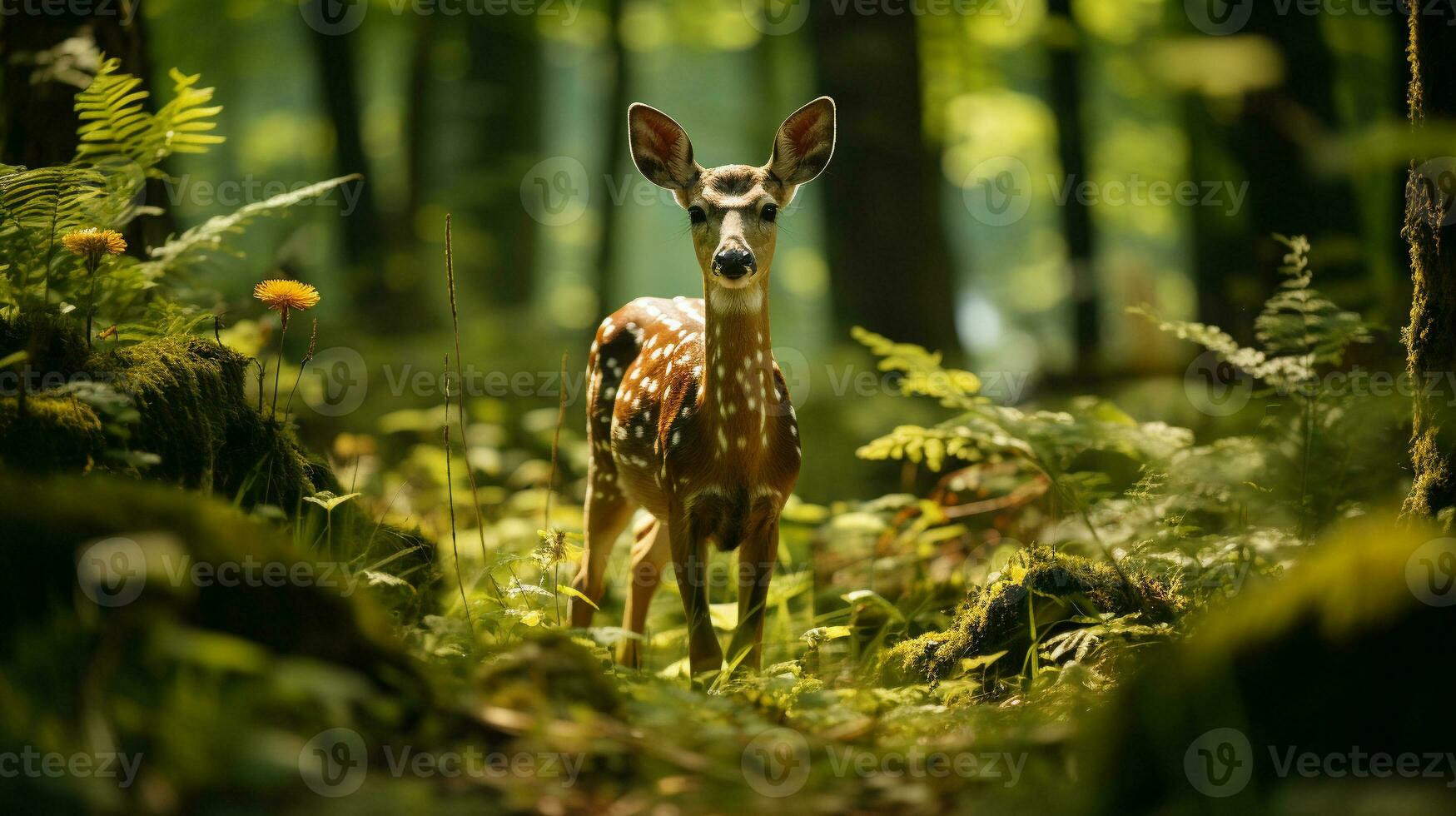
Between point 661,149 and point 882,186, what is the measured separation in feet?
13.7

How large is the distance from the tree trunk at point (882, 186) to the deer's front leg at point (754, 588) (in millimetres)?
4509

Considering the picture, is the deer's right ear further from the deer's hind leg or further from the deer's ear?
the deer's hind leg

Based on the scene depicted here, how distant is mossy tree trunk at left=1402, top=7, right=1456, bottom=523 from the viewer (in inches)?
137

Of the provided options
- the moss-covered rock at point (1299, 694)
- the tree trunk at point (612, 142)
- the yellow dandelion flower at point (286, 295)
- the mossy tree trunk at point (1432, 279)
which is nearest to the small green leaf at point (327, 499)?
the yellow dandelion flower at point (286, 295)

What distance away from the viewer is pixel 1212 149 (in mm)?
11484

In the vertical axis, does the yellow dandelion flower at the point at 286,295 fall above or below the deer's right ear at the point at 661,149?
below

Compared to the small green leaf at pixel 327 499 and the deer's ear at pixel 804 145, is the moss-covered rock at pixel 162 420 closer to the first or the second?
the small green leaf at pixel 327 499

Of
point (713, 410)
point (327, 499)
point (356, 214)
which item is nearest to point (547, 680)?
point (327, 499)

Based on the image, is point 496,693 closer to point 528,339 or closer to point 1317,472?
point 1317,472

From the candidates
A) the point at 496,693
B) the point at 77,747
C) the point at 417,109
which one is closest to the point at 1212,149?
the point at 417,109

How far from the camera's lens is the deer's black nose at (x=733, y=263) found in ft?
14.0

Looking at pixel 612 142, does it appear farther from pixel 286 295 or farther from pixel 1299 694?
pixel 1299 694

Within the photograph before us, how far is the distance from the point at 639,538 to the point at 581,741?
131 inches

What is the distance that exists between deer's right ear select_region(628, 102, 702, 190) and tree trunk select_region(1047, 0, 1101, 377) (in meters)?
8.21
